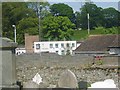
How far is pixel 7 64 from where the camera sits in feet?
6.79

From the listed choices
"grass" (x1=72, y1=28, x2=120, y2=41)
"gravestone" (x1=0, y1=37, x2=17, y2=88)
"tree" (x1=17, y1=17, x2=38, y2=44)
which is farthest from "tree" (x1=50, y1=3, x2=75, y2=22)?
"gravestone" (x1=0, y1=37, x2=17, y2=88)

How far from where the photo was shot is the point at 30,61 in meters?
14.1

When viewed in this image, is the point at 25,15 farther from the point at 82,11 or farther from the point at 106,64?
the point at 106,64

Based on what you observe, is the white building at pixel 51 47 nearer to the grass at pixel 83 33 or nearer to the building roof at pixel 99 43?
the building roof at pixel 99 43

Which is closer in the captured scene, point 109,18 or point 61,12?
point 109,18

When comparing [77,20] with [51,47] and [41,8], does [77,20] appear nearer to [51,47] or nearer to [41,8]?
[41,8]

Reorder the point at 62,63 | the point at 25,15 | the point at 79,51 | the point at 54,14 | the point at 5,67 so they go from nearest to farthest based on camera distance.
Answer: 1. the point at 5,67
2. the point at 62,63
3. the point at 79,51
4. the point at 25,15
5. the point at 54,14

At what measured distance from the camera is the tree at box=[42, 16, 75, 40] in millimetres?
22891

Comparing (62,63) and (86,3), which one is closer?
(62,63)

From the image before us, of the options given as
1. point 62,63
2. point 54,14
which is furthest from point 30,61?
point 54,14

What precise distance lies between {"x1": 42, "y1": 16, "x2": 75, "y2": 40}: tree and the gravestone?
1999cm

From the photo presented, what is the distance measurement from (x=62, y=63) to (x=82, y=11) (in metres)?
9.27

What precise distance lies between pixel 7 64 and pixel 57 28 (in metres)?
21.6

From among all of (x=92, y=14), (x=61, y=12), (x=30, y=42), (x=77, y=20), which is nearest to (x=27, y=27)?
(x=30, y=42)
